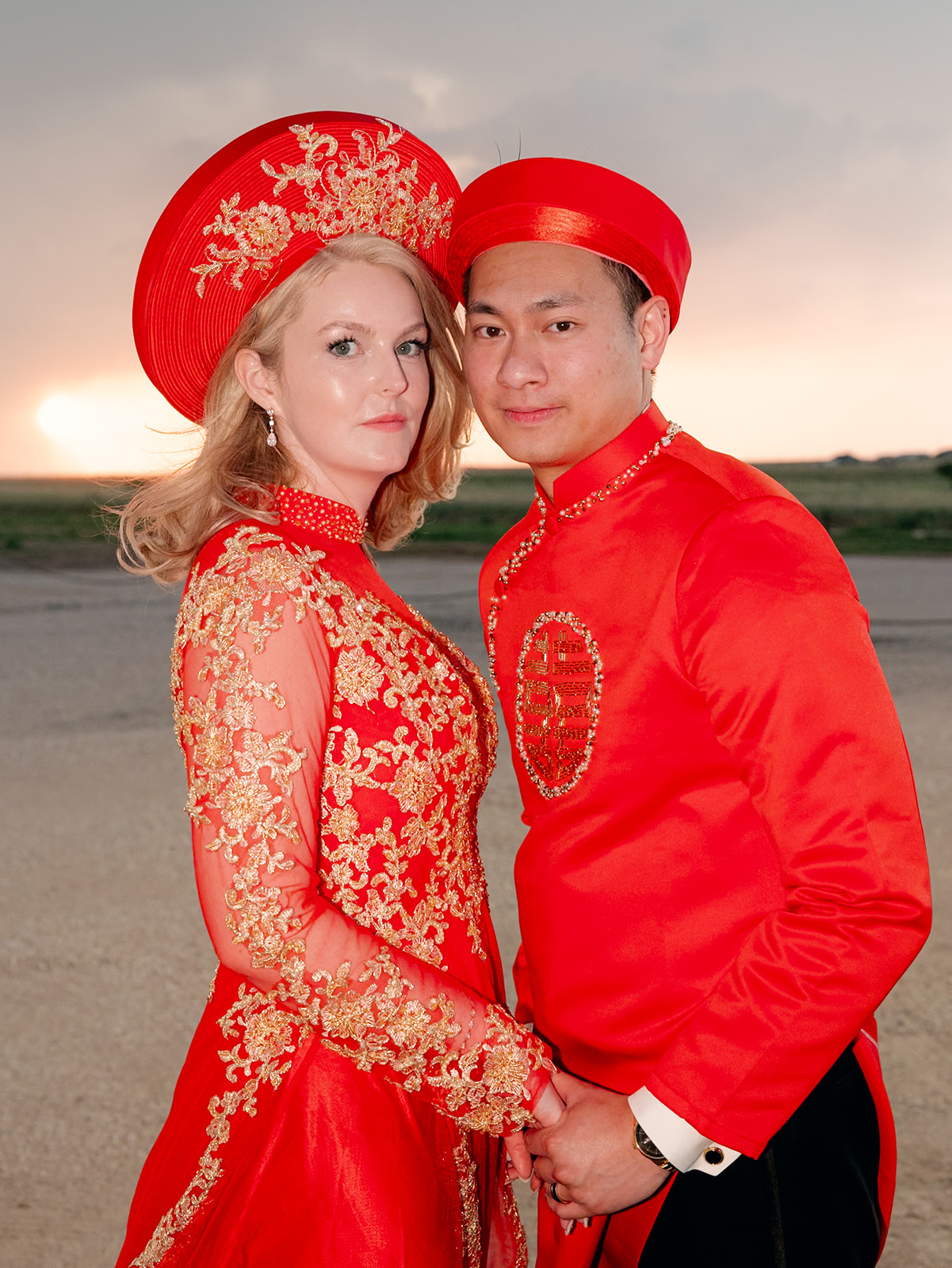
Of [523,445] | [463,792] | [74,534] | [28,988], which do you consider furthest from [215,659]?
[74,534]

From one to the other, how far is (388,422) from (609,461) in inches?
15.3

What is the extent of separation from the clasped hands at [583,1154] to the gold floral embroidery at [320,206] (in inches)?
55.8

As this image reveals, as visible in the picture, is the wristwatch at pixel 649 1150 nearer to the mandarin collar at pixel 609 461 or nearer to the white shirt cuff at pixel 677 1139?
the white shirt cuff at pixel 677 1139

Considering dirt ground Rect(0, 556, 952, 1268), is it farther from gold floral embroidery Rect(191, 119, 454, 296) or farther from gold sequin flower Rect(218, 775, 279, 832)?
gold floral embroidery Rect(191, 119, 454, 296)

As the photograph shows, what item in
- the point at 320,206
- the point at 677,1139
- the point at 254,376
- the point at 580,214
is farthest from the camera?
the point at 254,376

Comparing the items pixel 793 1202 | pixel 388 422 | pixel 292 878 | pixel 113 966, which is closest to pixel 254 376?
pixel 388 422

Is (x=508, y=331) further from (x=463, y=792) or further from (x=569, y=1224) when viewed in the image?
(x=569, y=1224)

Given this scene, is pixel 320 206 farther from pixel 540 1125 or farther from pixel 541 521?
pixel 540 1125

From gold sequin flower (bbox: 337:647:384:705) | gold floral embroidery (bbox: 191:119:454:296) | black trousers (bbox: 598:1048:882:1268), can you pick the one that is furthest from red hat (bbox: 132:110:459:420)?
black trousers (bbox: 598:1048:882:1268)

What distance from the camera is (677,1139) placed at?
162cm

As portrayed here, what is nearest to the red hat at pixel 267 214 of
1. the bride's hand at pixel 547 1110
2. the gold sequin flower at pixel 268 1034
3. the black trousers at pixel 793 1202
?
the gold sequin flower at pixel 268 1034

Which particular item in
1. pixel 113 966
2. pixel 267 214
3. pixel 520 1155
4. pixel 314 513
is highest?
pixel 267 214

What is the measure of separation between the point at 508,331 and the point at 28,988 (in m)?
3.37

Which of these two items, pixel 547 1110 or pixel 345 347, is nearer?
pixel 547 1110
